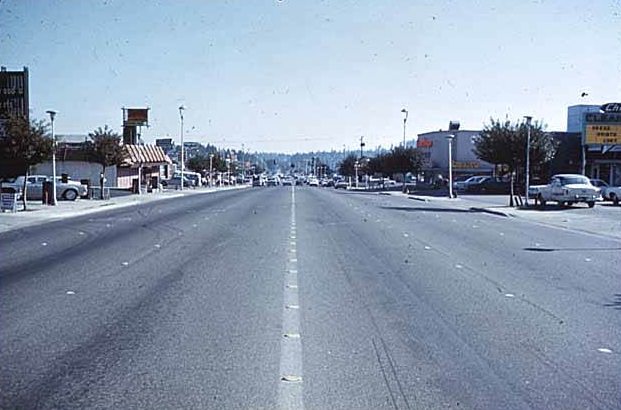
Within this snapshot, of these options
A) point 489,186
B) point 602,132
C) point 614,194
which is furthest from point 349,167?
point 614,194

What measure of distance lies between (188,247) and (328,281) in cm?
718

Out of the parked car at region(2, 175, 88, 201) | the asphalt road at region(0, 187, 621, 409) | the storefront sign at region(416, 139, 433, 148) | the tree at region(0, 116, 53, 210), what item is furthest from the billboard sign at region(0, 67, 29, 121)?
the storefront sign at region(416, 139, 433, 148)

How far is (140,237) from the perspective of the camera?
23.5m

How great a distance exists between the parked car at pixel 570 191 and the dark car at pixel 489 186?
86.3 feet

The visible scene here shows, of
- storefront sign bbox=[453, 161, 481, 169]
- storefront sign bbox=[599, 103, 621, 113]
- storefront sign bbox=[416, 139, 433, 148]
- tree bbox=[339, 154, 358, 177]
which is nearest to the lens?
storefront sign bbox=[599, 103, 621, 113]

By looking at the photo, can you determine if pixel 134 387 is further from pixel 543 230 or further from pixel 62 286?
pixel 543 230

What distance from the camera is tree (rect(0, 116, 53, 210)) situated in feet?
123

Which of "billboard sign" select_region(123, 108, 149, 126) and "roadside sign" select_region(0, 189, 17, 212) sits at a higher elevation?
"billboard sign" select_region(123, 108, 149, 126)

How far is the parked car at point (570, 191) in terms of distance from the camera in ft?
142

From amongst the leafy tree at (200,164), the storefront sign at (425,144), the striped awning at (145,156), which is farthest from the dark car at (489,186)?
the leafy tree at (200,164)

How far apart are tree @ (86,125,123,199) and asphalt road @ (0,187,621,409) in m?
36.9

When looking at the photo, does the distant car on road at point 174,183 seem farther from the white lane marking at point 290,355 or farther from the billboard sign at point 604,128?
the white lane marking at point 290,355

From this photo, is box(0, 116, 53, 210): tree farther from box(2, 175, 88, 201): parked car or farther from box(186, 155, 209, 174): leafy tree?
box(186, 155, 209, 174): leafy tree

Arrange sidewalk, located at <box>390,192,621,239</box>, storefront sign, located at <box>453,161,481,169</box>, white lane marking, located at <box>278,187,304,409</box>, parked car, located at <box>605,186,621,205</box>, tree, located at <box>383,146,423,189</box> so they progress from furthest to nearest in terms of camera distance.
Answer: storefront sign, located at <box>453,161,481,169</box>
tree, located at <box>383,146,423,189</box>
parked car, located at <box>605,186,621,205</box>
sidewalk, located at <box>390,192,621,239</box>
white lane marking, located at <box>278,187,304,409</box>
